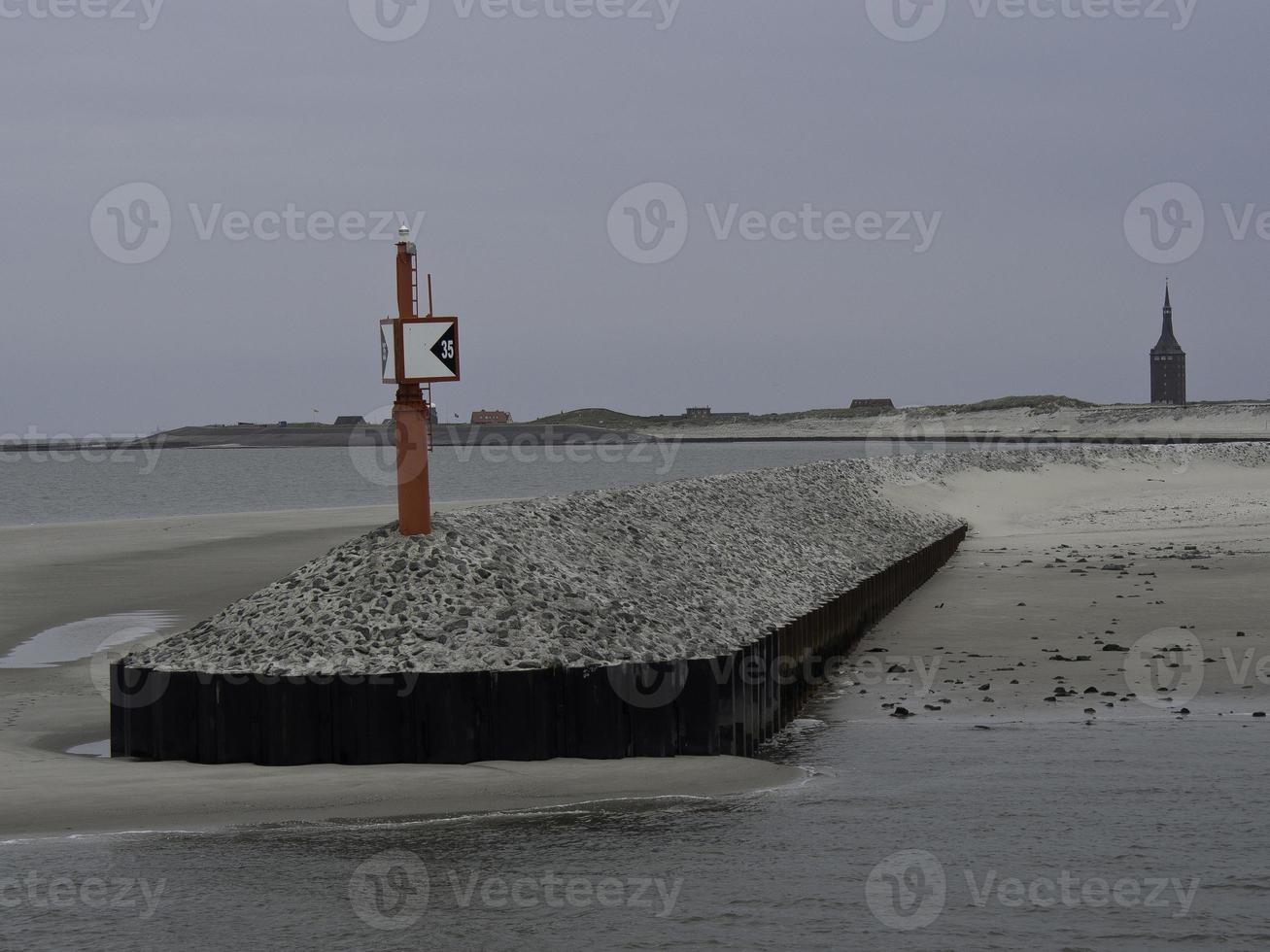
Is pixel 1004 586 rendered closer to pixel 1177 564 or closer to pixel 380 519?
pixel 1177 564

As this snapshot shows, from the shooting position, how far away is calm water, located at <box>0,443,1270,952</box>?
837 cm

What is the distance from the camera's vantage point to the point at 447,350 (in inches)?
505

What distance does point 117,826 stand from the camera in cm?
1045

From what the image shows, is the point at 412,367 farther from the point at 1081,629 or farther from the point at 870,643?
the point at 1081,629

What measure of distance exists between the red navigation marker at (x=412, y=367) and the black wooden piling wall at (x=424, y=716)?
214 cm

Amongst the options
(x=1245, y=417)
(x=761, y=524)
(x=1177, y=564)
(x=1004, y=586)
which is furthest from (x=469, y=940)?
(x=1245, y=417)

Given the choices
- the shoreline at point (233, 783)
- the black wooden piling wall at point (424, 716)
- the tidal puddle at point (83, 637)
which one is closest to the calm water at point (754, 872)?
the shoreline at point (233, 783)

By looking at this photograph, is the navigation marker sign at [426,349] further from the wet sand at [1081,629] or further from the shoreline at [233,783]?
the wet sand at [1081,629]

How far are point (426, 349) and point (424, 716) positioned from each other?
10.7ft

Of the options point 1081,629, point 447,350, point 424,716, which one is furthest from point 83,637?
point 1081,629

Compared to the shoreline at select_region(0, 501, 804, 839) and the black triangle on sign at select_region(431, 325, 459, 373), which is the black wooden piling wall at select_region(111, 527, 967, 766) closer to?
the shoreline at select_region(0, 501, 804, 839)

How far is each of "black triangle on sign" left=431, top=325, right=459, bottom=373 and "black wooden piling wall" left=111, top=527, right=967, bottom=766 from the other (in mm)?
2846

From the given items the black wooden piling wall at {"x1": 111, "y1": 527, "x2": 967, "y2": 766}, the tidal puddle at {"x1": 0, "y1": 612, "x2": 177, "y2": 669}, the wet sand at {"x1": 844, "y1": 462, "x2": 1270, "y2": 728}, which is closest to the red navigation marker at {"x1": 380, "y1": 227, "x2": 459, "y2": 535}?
the black wooden piling wall at {"x1": 111, "y1": 527, "x2": 967, "y2": 766}

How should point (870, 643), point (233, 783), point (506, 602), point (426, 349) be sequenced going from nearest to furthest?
point (233, 783) → point (426, 349) → point (506, 602) → point (870, 643)
